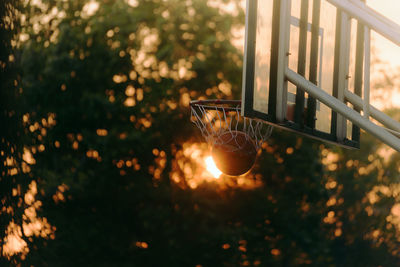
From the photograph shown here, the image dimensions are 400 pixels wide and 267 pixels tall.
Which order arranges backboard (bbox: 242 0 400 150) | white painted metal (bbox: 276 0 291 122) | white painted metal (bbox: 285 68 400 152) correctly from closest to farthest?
white painted metal (bbox: 285 68 400 152), backboard (bbox: 242 0 400 150), white painted metal (bbox: 276 0 291 122)

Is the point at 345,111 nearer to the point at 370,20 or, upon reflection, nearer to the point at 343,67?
the point at 370,20

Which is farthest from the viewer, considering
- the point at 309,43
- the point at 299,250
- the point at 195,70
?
the point at 299,250

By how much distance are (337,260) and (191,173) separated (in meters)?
4.59

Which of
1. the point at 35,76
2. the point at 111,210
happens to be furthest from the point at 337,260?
the point at 35,76

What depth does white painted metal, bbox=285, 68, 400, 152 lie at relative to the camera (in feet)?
15.8

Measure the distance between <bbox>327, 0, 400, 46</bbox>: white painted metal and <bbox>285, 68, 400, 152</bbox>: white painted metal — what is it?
714mm

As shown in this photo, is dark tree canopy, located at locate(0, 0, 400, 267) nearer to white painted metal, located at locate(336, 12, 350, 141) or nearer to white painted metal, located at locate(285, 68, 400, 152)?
white painted metal, located at locate(336, 12, 350, 141)

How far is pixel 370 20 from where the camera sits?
446 centimetres

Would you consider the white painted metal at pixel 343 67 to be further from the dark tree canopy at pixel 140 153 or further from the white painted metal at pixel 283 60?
the dark tree canopy at pixel 140 153

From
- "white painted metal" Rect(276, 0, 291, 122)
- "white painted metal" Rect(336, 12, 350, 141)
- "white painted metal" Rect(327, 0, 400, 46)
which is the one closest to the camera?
"white painted metal" Rect(327, 0, 400, 46)

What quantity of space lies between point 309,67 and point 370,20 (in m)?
1.61

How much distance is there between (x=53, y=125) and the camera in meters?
15.3

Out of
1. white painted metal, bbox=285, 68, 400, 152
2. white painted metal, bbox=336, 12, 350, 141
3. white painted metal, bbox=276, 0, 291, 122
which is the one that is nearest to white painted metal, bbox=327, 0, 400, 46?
white painted metal, bbox=285, 68, 400, 152

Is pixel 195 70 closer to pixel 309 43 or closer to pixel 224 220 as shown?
pixel 224 220
